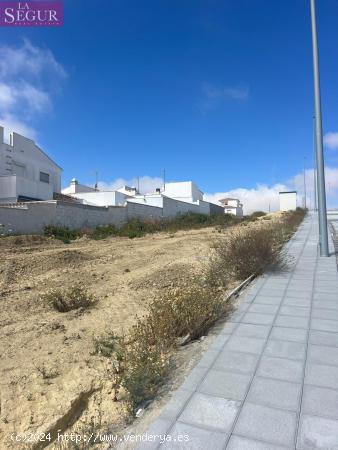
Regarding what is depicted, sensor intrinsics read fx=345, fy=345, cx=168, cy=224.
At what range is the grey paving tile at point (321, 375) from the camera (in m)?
2.76

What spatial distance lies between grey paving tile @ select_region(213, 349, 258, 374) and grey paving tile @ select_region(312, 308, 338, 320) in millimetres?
1557

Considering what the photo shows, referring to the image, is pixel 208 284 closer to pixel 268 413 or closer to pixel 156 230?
pixel 268 413

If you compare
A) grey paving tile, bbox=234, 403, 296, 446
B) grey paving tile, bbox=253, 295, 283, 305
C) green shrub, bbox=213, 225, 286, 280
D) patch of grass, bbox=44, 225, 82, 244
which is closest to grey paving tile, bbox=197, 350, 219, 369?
grey paving tile, bbox=234, 403, 296, 446

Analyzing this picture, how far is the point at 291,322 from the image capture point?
4.23 m

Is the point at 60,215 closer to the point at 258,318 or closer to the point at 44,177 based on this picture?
the point at 44,177

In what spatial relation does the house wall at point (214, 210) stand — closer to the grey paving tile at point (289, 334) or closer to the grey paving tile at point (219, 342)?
the grey paving tile at point (289, 334)

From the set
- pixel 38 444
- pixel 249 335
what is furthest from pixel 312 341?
pixel 38 444

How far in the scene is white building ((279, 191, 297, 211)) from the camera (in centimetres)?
4616

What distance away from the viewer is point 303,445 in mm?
2080

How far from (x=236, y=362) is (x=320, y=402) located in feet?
2.76

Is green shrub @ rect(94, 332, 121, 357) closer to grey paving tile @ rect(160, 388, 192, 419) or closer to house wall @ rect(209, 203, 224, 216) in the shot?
grey paving tile @ rect(160, 388, 192, 419)

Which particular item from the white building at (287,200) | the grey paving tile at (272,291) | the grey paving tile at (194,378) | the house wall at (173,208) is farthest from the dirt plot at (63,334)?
the white building at (287,200)

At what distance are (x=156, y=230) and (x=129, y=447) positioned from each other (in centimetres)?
2139

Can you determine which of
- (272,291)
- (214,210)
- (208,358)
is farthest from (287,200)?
(208,358)
